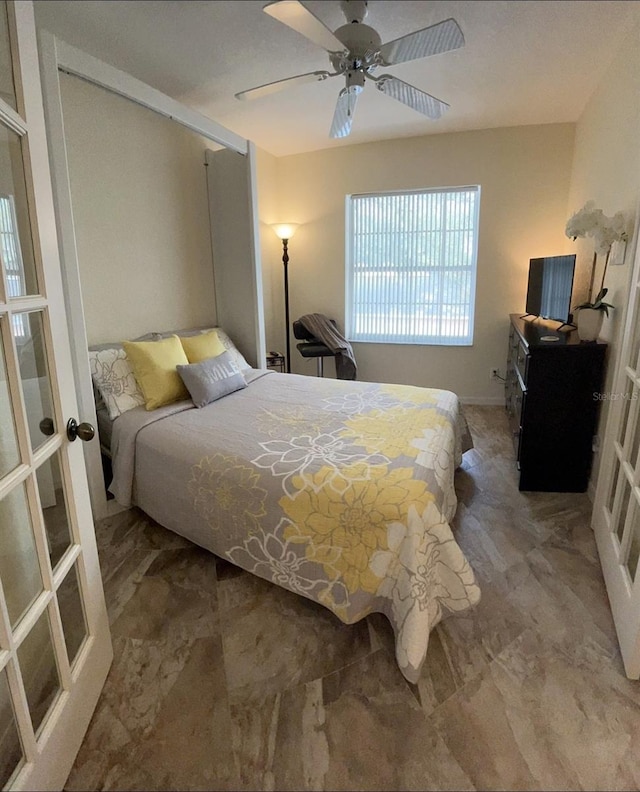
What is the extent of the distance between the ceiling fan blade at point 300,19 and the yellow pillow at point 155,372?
1732 mm

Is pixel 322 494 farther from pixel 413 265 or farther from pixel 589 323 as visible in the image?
pixel 413 265

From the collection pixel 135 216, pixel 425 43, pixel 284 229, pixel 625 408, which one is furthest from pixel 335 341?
pixel 425 43

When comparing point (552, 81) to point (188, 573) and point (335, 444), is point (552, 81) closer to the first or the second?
point (335, 444)

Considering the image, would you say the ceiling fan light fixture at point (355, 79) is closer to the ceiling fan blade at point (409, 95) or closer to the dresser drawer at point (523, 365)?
the ceiling fan blade at point (409, 95)

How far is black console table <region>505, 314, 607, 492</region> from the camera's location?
2447 millimetres

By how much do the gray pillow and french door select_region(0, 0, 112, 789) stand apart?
1.23m

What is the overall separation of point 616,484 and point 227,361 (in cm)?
215

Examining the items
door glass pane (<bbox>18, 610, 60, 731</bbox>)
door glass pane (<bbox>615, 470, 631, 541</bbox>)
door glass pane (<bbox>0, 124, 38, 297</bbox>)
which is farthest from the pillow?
door glass pane (<bbox>615, 470, 631, 541</bbox>)

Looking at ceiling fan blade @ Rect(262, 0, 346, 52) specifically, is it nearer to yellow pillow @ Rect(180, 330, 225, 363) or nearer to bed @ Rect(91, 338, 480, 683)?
bed @ Rect(91, 338, 480, 683)

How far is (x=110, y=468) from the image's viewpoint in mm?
2439

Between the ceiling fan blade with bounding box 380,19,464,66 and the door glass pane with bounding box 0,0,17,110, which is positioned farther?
the ceiling fan blade with bounding box 380,19,464,66

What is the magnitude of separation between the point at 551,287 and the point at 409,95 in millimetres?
1757

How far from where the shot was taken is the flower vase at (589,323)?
2.40m

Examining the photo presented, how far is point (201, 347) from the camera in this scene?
288 cm
